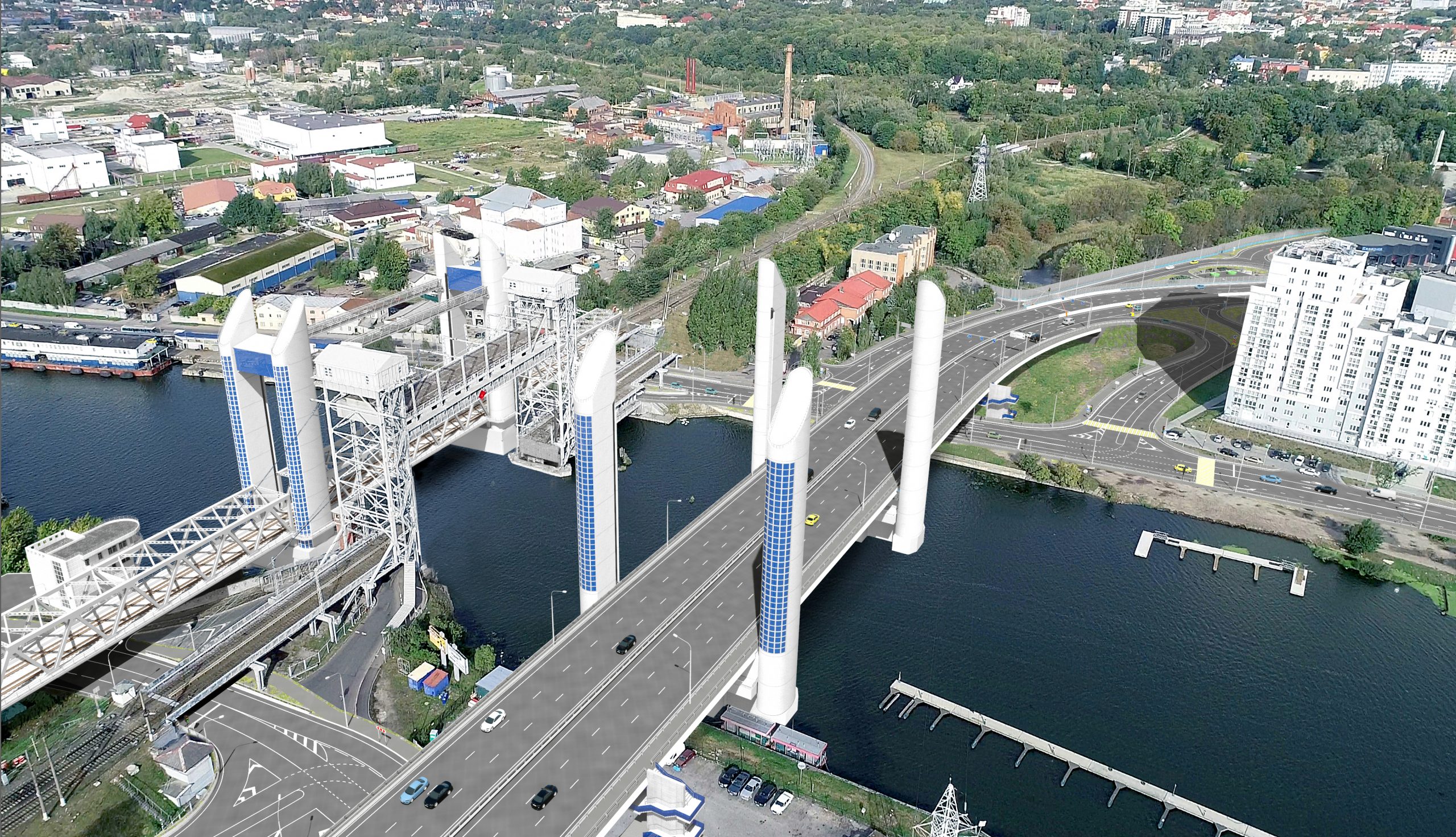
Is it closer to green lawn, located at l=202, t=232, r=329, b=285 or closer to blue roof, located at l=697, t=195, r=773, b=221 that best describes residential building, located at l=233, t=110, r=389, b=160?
green lawn, located at l=202, t=232, r=329, b=285

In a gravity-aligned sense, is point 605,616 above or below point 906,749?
above

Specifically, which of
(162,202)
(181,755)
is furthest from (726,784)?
(162,202)

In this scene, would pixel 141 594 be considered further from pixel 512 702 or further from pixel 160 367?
pixel 160 367

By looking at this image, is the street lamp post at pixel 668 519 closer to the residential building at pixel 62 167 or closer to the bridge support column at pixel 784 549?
the bridge support column at pixel 784 549

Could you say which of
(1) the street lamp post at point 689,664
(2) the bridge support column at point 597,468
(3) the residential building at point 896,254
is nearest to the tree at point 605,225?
(3) the residential building at point 896,254

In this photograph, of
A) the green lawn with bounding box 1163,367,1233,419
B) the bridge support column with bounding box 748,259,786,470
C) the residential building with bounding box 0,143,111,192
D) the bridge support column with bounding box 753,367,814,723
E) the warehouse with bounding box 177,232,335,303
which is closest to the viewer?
the bridge support column with bounding box 753,367,814,723

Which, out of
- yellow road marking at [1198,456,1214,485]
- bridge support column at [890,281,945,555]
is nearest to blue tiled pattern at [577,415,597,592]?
bridge support column at [890,281,945,555]

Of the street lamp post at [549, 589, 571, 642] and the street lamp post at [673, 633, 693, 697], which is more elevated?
the street lamp post at [673, 633, 693, 697]

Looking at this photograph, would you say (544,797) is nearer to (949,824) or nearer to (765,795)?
(765,795)
